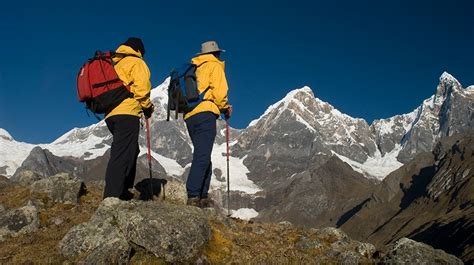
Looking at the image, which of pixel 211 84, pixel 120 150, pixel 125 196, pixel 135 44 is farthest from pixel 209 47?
pixel 125 196

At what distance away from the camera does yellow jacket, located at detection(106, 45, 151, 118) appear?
46.9 ft

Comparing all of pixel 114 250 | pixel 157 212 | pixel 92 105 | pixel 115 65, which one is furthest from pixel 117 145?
pixel 114 250

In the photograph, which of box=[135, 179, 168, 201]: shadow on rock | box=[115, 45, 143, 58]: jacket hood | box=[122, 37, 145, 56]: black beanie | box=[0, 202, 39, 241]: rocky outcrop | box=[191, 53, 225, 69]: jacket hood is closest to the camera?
box=[0, 202, 39, 241]: rocky outcrop

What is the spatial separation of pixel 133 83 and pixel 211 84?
2412 millimetres

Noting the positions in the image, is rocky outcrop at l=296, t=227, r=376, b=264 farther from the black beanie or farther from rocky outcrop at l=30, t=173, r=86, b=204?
rocky outcrop at l=30, t=173, r=86, b=204

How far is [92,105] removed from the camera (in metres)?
14.1

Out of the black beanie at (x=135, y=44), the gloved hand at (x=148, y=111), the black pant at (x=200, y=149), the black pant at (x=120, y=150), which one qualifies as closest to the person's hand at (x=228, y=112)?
the black pant at (x=200, y=149)

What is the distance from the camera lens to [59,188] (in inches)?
713

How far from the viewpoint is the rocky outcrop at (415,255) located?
1073 centimetres

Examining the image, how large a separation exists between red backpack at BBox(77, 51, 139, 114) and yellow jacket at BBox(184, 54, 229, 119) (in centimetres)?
233

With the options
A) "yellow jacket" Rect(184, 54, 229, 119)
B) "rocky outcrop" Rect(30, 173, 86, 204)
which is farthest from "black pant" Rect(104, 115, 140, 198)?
"rocky outcrop" Rect(30, 173, 86, 204)

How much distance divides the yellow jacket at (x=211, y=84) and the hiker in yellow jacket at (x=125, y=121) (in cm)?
162

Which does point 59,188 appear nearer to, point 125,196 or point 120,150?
point 125,196

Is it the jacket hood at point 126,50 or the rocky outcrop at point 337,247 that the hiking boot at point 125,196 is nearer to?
the jacket hood at point 126,50
